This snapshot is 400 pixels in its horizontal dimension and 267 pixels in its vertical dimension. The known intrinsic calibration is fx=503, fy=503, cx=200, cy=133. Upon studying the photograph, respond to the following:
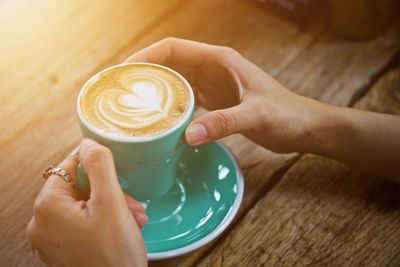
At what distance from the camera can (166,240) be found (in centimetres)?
82

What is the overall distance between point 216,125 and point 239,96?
12 centimetres

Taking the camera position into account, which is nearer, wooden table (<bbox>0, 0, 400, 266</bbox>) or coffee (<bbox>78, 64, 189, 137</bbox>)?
coffee (<bbox>78, 64, 189, 137</bbox>)

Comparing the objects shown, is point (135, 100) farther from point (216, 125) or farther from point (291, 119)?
point (291, 119)

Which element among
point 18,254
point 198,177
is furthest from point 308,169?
point 18,254

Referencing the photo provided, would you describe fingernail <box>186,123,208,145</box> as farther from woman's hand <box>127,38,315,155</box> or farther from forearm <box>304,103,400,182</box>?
forearm <box>304,103,400,182</box>

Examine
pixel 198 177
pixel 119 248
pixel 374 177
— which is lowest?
pixel 374 177

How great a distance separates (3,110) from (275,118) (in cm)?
59

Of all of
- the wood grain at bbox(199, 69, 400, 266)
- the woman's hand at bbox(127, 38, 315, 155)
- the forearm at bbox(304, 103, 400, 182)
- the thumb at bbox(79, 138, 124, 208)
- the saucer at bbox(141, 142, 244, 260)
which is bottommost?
the wood grain at bbox(199, 69, 400, 266)

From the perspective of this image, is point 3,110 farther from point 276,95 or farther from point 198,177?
point 276,95

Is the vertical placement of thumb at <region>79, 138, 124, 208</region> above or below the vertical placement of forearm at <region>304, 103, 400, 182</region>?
above

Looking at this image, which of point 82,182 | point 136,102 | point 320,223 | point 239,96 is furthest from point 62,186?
point 320,223

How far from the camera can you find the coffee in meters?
0.76

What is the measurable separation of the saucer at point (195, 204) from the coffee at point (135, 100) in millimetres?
171

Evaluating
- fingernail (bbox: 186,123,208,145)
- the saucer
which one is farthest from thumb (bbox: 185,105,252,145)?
the saucer
